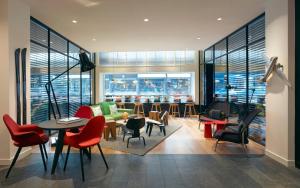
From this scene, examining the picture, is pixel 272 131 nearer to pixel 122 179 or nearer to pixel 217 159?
pixel 217 159

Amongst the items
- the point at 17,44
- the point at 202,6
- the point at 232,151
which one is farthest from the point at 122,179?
the point at 202,6

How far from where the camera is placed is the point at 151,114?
836 cm

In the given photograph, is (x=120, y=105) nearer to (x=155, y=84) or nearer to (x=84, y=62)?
(x=155, y=84)

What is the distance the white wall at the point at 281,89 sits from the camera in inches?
147

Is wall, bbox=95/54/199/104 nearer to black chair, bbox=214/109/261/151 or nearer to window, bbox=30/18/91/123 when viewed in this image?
window, bbox=30/18/91/123

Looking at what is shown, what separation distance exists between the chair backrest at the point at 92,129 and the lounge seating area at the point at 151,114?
0.02 metres

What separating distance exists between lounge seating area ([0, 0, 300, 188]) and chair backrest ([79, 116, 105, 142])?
19 mm

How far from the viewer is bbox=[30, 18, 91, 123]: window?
5250 mm

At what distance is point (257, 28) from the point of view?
17.2ft

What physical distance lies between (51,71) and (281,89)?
5.91 m

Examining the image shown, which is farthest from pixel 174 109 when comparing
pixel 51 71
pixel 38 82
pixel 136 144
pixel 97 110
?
pixel 38 82

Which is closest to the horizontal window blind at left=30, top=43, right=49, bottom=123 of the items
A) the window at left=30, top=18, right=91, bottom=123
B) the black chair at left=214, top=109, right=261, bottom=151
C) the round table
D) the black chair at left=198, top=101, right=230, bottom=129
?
the window at left=30, top=18, right=91, bottom=123

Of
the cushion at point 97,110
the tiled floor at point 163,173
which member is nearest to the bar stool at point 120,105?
→ the cushion at point 97,110

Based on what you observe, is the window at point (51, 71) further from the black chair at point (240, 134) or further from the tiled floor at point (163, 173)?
the black chair at point (240, 134)
